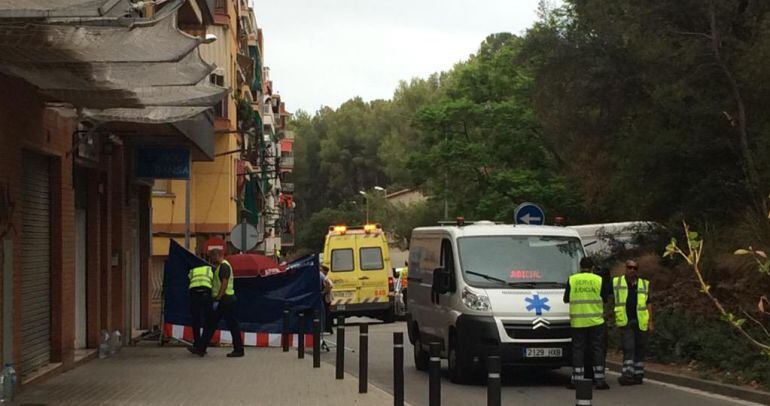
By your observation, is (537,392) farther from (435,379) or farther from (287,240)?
(287,240)

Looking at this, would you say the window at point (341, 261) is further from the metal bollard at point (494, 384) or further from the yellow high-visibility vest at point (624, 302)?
the metal bollard at point (494, 384)

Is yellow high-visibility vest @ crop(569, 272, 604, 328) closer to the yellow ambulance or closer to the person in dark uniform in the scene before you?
the person in dark uniform

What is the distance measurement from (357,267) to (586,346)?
19.2 metres

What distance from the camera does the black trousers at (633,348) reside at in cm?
1609

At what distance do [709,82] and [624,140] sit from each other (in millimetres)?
3832

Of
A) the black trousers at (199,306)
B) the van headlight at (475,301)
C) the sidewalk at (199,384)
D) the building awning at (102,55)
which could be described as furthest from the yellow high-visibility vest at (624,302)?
the black trousers at (199,306)

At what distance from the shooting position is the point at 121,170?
2245 cm

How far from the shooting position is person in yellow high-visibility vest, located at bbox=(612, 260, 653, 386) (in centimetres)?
1602

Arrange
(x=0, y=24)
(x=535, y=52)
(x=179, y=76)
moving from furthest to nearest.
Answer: (x=535, y=52), (x=179, y=76), (x=0, y=24)

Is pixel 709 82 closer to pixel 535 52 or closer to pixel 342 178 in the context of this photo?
pixel 535 52

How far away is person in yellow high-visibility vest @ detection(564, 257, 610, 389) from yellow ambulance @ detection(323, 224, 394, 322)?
19.0 metres

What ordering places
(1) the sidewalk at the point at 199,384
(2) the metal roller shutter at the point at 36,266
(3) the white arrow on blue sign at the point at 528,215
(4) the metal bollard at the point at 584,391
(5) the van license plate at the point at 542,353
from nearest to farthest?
1. (4) the metal bollard at the point at 584,391
2. (1) the sidewalk at the point at 199,384
3. (2) the metal roller shutter at the point at 36,266
4. (5) the van license plate at the point at 542,353
5. (3) the white arrow on blue sign at the point at 528,215

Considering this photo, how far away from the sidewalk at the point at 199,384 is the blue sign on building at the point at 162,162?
432cm

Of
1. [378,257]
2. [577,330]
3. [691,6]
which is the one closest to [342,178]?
[378,257]
